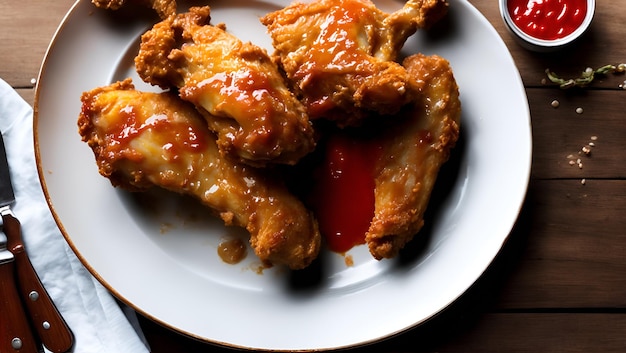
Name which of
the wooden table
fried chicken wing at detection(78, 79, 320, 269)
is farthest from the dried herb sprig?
fried chicken wing at detection(78, 79, 320, 269)

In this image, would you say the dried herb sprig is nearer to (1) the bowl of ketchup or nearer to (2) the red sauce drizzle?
(1) the bowl of ketchup

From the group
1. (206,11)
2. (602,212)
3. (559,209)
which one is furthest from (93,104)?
(602,212)

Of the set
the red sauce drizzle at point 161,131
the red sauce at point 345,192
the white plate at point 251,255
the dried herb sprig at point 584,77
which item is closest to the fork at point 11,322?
the white plate at point 251,255

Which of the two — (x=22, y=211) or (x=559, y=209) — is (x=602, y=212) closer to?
(x=559, y=209)

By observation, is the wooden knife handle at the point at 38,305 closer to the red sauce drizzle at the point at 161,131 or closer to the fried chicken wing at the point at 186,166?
the fried chicken wing at the point at 186,166

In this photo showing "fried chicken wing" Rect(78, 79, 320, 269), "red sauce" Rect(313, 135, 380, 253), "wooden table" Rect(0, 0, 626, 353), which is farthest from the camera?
"wooden table" Rect(0, 0, 626, 353)

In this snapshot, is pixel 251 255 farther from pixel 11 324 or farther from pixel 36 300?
pixel 11 324
